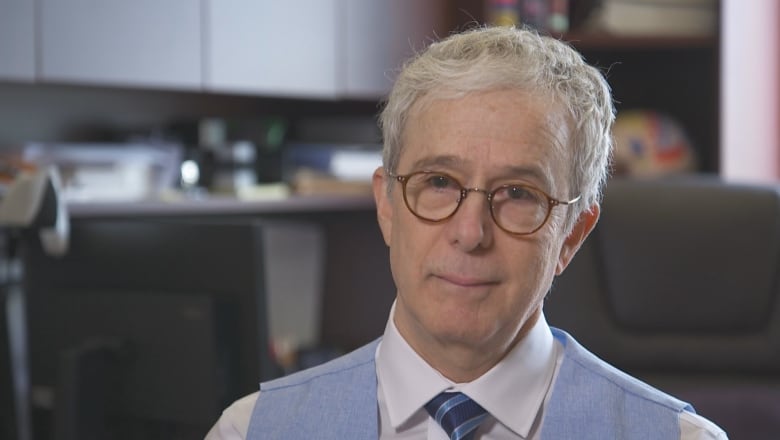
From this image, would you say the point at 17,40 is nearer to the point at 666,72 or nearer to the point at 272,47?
the point at 272,47

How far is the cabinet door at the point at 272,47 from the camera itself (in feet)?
7.75

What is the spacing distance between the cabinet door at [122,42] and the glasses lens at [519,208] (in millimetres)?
1203

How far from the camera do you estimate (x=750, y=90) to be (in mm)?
2900

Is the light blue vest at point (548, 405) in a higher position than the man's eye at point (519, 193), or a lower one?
lower

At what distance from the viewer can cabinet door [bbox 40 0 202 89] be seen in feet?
6.57

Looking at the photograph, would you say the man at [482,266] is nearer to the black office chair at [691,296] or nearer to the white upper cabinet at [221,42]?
the black office chair at [691,296]

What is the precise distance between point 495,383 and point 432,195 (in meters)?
0.21

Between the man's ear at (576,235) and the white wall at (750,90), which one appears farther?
the white wall at (750,90)

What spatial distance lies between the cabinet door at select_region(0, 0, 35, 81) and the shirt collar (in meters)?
1.06

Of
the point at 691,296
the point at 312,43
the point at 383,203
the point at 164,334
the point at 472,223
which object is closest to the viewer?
the point at 472,223

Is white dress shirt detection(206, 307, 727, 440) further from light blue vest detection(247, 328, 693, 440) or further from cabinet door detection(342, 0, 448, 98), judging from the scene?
cabinet door detection(342, 0, 448, 98)

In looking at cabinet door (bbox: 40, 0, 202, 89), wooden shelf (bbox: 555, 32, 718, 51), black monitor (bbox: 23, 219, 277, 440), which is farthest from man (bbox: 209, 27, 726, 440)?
wooden shelf (bbox: 555, 32, 718, 51)

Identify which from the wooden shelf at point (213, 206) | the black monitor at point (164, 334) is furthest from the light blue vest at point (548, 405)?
the wooden shelf at point (213, 206)

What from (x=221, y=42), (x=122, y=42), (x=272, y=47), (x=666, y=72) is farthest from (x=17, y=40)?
(x=666, y=72)
